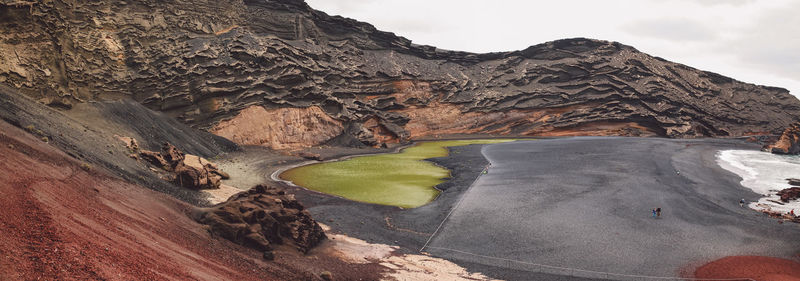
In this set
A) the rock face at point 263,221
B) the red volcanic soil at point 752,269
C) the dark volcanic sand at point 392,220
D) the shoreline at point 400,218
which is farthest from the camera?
the shoreline at point 400,218

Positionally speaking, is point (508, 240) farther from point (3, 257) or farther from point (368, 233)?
point (3, 257)

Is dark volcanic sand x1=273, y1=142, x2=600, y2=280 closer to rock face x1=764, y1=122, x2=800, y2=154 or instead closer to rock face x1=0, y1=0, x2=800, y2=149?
rock face x1=0, y1=0, x2=800, y2=149

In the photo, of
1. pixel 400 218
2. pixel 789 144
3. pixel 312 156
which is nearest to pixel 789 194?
pixel 400 218

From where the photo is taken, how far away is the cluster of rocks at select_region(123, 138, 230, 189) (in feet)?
61.5

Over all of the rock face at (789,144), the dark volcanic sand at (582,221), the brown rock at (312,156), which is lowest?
the brown rock at (312,156)

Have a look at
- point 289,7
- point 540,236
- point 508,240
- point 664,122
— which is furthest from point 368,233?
point 664,122

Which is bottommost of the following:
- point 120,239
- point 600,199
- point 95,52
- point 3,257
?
point 600,199

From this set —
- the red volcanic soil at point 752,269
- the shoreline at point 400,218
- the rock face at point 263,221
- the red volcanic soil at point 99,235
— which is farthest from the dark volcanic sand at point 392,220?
the red volcanic soil at point 752,269

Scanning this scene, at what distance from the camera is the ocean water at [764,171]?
2050 centimetres

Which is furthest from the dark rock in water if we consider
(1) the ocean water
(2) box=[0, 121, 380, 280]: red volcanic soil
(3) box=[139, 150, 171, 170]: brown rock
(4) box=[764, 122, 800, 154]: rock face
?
(3) box=[139, 150, 171, 170]: brown rock

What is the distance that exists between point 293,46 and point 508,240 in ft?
129

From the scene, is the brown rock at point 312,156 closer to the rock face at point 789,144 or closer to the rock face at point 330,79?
the rock face at point 330,79

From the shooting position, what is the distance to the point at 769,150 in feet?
142

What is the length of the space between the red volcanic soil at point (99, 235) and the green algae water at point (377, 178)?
10224 mm
